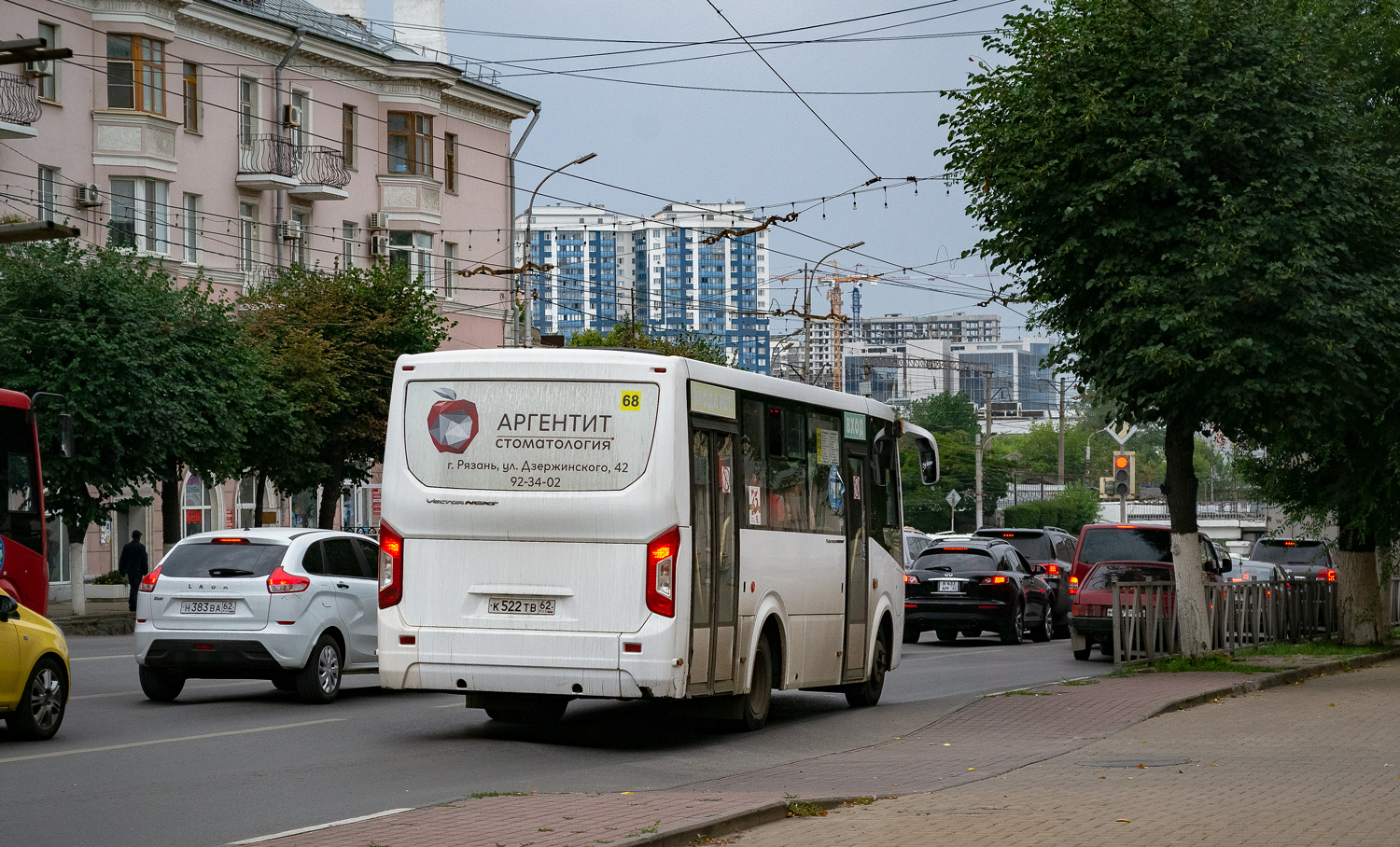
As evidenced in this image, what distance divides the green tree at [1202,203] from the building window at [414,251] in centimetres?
3216

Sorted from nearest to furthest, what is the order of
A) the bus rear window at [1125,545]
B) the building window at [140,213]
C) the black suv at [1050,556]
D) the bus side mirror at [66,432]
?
the bus side mirror at [66,432]
the bus rear window at [1125,545]
the black suv at [1050,556]
the building window at [140,213]

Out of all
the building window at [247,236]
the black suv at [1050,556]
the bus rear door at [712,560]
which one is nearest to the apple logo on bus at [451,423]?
the bus rear door at [712,560]

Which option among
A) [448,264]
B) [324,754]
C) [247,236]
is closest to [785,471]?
[324,754]

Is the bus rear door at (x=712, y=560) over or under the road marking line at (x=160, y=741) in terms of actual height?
over

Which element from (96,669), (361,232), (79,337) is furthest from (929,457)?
(361,232)

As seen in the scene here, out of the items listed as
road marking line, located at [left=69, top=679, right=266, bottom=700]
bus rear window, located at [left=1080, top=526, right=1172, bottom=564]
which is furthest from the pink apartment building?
bus rear window, located at [left=1080, top=526, right=1172, bottom=564]

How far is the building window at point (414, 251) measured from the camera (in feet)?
166

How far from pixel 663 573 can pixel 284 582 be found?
5225 mm

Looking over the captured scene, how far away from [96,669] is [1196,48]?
1442 cm

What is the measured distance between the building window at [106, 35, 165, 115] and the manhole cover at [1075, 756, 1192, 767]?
3379cm

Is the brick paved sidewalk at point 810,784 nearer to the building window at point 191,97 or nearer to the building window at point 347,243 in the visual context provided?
the building window at point 191,97

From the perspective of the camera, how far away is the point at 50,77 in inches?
1540

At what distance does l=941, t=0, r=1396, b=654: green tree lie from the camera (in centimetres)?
1917

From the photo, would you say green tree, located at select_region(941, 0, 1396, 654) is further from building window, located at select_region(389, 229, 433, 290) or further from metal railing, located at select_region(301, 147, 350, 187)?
building window, located at select_region(389, 229, 433, 290)
